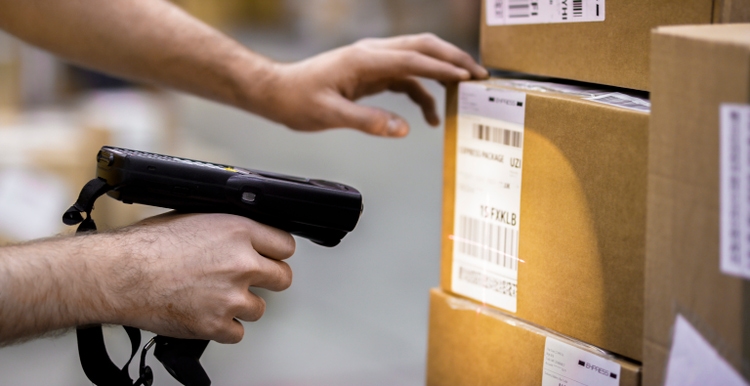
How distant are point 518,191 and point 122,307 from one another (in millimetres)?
451

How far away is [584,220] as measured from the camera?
0.67 m

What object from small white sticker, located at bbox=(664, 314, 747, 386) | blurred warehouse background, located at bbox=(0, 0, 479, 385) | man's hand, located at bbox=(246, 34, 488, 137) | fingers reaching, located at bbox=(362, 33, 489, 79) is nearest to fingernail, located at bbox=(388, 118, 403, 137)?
man's hand, located at bbox=(246, 34, 488, 137)

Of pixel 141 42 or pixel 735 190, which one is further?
pixel 141 42

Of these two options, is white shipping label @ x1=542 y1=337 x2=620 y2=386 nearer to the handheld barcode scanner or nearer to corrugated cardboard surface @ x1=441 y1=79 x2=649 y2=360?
corrugated cardboard surface @ x1=441 y1=79 x2=649 y2=360

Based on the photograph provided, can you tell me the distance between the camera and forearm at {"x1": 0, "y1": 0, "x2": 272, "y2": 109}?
3.40ft

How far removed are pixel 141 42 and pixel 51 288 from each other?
1.76ft

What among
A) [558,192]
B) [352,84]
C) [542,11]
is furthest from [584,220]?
[352,84]

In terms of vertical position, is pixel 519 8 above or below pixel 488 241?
above

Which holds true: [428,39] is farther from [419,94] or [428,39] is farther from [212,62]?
[212,62]

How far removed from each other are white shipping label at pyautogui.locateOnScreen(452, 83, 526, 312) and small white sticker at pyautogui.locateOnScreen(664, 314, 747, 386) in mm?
248

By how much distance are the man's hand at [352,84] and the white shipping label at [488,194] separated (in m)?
0.15

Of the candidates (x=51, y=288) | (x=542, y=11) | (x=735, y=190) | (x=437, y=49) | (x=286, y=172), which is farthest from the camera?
(x=286, y=172)

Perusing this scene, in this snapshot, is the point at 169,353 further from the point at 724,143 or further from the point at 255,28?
the point at 255,28

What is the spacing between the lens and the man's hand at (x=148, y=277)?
644 mm
